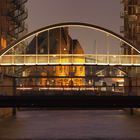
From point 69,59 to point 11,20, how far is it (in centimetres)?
2711

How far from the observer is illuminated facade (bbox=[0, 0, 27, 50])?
388 feet

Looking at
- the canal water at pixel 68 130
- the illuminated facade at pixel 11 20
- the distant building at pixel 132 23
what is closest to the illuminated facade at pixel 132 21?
the distant building at pixel 132 23

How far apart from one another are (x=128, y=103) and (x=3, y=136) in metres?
17.0

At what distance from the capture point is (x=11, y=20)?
124m

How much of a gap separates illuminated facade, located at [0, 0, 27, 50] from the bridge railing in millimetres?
13145

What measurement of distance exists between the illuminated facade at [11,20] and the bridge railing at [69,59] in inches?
518

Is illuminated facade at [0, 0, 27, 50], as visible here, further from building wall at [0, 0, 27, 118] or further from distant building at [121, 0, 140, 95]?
distant building at [121, 0, 140, 95]

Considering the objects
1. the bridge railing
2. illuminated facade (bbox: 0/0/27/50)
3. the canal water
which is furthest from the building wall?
the canal water

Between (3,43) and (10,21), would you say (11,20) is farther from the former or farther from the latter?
(3,43)

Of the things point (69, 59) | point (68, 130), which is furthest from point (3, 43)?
point (68, 130)

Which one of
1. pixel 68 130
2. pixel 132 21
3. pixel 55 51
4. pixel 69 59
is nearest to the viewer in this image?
pixel 68 130

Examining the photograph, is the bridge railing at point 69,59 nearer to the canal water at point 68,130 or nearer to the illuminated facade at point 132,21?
the canal water at point 68,130

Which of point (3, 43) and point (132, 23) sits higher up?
point (132, 23)

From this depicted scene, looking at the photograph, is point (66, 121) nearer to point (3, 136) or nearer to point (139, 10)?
point (3, 136)
